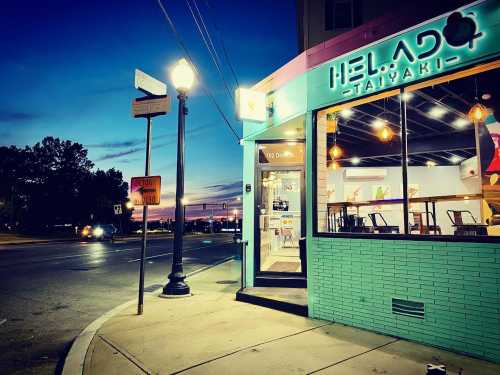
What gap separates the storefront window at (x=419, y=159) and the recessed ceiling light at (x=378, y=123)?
0.10 ft

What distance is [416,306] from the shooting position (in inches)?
192

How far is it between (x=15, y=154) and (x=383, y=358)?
57.5 meters

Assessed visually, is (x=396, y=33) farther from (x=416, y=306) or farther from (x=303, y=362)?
(x=303, y=362)

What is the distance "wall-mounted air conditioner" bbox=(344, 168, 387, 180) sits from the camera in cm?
1487

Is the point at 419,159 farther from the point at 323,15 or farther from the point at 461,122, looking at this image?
the point at 323,15

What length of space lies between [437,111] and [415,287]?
6940 mm

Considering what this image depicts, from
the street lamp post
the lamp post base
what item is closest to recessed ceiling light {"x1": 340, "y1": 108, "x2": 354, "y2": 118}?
the street lamp post

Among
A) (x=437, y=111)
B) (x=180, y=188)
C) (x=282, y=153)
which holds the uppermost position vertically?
(x=437, y=111)

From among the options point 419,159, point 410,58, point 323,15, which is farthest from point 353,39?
point 419,159

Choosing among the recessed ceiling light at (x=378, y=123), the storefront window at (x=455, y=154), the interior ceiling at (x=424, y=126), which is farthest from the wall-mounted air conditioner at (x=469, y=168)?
the recessed ceiling light at (x=378, y=123)

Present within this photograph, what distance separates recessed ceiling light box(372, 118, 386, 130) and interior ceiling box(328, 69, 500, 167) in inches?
5.1

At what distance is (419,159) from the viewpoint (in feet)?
48.7

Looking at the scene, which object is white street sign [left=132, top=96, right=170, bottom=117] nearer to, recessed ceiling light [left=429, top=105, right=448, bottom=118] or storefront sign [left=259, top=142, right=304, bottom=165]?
storefront sign [left=259, top=142, right=304, bottom=165]

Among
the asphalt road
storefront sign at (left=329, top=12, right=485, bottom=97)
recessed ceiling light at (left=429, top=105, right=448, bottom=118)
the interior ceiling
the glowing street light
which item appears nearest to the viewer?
storefront sign at (left=329, top=12, right=485, bottom=97)
